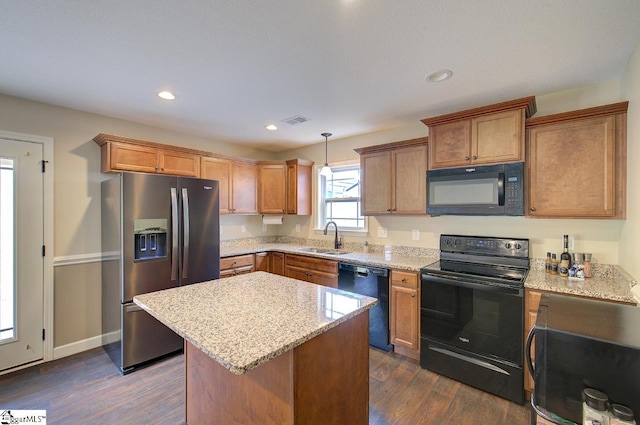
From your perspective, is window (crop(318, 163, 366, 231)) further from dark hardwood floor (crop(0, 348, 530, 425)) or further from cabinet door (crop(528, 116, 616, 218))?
cabinet door (crop(528, 116, 616, 218))

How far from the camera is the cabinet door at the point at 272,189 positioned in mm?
4387

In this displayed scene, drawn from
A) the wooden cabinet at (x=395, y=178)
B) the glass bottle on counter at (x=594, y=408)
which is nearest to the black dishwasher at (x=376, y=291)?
the wooden cabinet at (x=395, y=178)

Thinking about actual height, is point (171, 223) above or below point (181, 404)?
above

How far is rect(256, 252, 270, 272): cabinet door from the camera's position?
399cm

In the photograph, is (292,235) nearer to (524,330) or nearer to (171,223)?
(171,223)

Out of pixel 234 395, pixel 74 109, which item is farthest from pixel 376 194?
pixel 74 109

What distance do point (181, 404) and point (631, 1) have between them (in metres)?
3.70

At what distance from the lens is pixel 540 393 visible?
0.95 meters

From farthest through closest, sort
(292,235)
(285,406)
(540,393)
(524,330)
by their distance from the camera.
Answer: (292,235)
(524,330)
(285,406)
(540,393)

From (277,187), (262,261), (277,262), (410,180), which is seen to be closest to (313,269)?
(277,262)

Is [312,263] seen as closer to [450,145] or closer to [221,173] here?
[221,173]

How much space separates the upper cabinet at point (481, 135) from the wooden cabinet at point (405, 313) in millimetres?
1151

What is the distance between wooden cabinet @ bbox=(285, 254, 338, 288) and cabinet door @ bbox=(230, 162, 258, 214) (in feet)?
3.08

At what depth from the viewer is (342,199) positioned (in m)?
4.25
